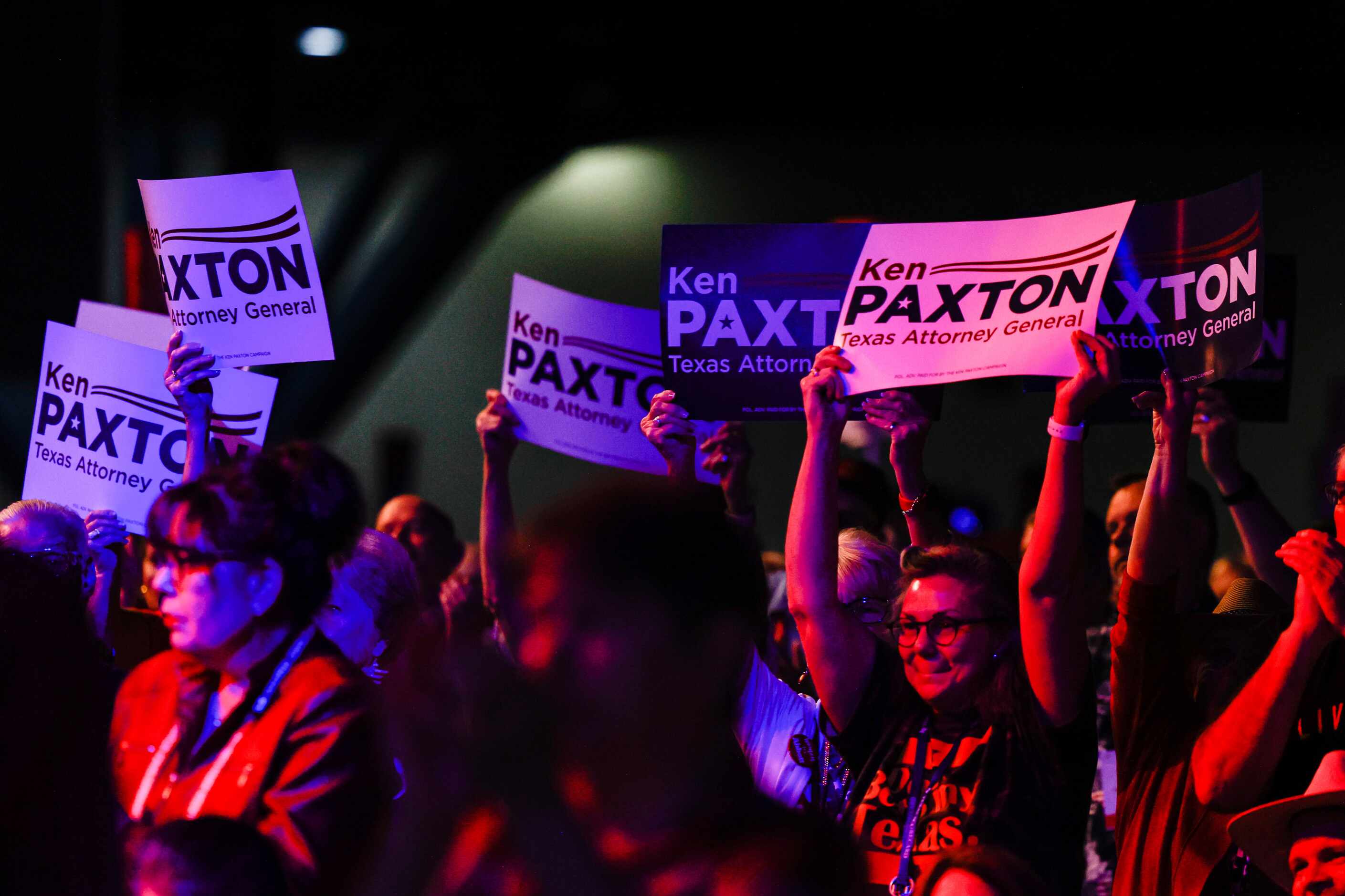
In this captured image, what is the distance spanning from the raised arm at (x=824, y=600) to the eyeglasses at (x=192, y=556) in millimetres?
922

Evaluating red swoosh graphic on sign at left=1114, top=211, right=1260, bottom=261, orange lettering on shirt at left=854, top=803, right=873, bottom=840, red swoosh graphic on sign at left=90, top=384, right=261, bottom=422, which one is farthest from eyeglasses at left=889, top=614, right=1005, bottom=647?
red swoosh graphic on sign at left=90, top=384, right=261, bottom=422

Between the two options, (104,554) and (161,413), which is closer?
(104,554)

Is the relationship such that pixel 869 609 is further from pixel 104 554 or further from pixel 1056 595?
pixel 104 554

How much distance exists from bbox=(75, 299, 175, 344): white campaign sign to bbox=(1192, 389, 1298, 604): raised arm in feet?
8.43

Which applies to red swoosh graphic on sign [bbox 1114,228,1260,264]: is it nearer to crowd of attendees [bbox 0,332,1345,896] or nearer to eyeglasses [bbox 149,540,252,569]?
crowd of attendees [bbox 0,332,1345,896]

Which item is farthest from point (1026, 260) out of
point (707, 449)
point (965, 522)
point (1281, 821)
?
point (965, 522)

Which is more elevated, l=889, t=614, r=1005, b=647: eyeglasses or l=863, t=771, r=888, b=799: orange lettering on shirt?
l=889, t=614, r=1005, b=647: eyeglasses

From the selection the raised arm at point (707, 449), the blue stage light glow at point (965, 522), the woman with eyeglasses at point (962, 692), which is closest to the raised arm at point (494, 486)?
the raised arm at point (707, 449)

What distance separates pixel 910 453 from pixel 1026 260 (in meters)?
0.45

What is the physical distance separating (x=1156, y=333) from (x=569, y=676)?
2089 mm

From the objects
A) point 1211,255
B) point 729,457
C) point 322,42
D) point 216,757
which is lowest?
point 216,757

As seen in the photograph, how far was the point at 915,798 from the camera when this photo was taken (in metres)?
2.42

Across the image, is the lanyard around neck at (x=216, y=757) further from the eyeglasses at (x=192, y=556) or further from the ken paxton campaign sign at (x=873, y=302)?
the ken paxton campaign sign at (x=873, y=302)

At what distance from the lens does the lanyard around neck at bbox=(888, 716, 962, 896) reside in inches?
92.7
